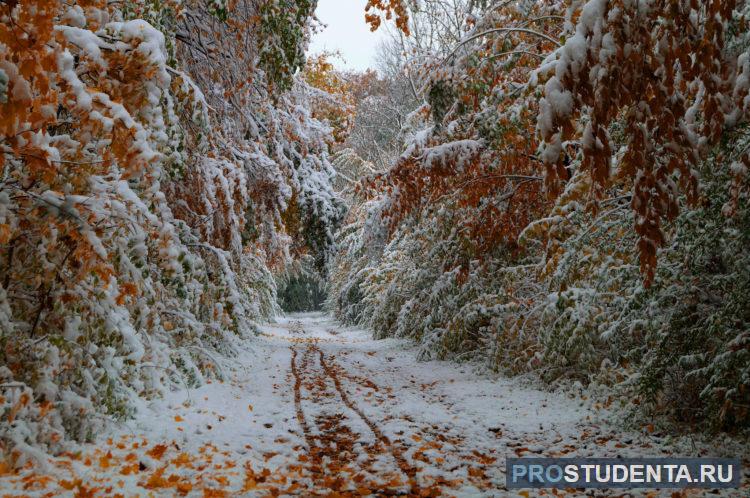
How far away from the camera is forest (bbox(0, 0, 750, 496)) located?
9.41 ft

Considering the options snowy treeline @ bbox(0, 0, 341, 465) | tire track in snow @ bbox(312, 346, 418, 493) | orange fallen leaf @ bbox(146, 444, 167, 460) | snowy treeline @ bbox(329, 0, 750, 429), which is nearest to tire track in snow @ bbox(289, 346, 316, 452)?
tire track in snow @ bbox(312, 346, 418, 493)

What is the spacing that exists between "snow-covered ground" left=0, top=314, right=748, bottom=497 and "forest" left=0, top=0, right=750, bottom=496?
0.16 metres

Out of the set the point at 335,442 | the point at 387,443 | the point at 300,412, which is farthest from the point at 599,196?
the point at 300,412

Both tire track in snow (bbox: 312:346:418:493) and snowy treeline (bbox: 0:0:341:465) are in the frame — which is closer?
snowy treeline (bbox: 0:0:341:465)

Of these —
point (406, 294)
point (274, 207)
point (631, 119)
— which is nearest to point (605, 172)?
point (631, 119)

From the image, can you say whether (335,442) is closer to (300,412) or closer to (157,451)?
(300,412)

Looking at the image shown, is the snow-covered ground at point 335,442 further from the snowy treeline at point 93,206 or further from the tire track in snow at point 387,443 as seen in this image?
the snowy treeline at point 93,206

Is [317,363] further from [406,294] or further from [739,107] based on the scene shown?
[739,107]

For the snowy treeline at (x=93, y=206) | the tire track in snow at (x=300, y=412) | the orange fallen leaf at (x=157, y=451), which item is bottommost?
the tire track in snow at (x=300, y=412)

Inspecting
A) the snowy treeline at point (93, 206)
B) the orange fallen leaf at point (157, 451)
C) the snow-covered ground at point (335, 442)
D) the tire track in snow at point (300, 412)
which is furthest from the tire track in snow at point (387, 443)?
the snowy treeline at point (93, 206)

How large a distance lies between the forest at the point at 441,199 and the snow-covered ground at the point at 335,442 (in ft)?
0.54

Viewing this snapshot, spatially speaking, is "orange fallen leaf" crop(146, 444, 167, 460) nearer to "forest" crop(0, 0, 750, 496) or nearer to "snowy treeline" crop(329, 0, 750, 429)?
"forest" crop(0, 0, 750, 496)

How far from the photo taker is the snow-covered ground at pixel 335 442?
4227mm

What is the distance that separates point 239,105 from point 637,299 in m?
7.40
